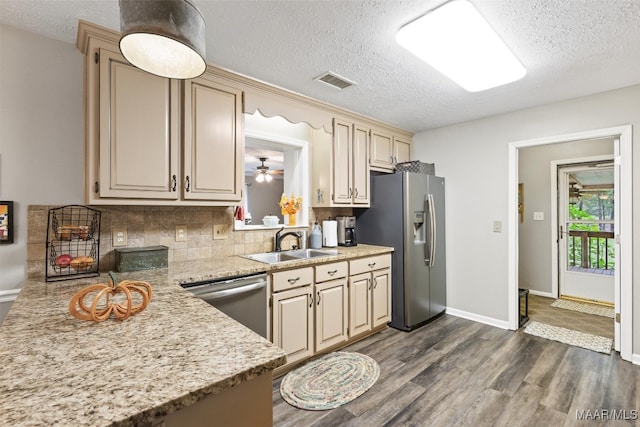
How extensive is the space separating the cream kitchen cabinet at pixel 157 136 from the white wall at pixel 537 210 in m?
4.42

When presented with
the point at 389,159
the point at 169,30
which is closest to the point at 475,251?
the point at 389,159

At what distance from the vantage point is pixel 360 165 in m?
3.39

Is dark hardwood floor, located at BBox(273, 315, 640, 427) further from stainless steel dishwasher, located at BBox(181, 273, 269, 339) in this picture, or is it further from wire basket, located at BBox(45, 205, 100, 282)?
wire basket, located at BBox(45, 205, 100, 282)

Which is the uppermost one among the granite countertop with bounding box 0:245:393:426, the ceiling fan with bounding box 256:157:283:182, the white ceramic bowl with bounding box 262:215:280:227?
the ceiling fan with bounding box 256:157:283:182

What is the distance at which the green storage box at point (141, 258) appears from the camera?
1961 mm

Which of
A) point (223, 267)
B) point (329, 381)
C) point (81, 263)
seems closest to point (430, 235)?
point (329, 381)

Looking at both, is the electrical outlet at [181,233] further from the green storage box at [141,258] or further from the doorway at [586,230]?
the doorway at [586,230]

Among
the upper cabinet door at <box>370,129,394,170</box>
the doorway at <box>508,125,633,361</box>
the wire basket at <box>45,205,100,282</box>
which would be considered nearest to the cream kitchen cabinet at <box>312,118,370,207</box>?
the upper cabinet door at <box>370,129,394,170</box>

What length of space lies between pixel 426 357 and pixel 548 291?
3067 millimetres

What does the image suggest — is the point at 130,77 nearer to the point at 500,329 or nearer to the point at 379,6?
the point at 379,6

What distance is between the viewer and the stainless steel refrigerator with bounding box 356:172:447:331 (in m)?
3.24

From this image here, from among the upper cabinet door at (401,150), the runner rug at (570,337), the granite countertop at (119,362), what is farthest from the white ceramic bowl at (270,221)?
the runner rug at (570,337)

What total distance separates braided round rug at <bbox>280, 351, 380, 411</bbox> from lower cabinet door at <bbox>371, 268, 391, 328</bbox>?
0.55 m

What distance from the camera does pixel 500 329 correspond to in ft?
10.8
